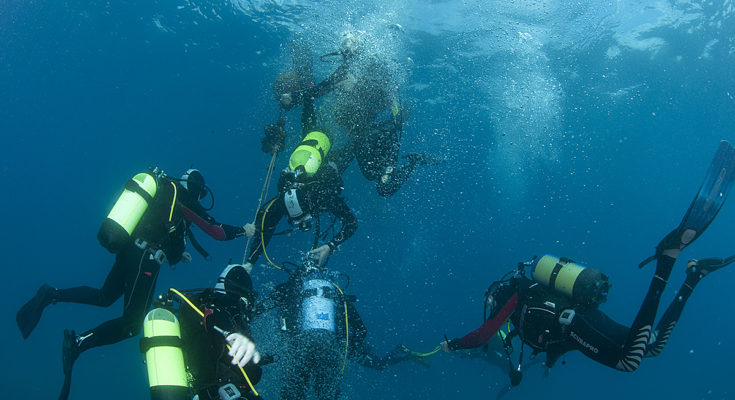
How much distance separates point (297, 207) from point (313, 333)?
2.04 metres

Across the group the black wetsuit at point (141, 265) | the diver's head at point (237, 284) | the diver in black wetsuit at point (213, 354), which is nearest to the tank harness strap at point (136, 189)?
the black wetsuit at point (141, 265)

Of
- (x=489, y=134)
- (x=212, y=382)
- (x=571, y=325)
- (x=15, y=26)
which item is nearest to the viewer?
(x=212, y=382)

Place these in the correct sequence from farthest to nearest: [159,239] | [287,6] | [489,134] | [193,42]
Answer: [489,134] < [193,42] < [287,6] < [159,239]

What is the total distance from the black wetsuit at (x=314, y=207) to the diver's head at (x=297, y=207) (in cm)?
2

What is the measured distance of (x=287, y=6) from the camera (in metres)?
14.6

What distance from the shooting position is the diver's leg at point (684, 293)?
436 centimetres

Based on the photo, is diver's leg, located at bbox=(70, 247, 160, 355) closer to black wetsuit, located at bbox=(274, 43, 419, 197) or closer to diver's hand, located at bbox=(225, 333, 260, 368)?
diver's hand, located at bbox=(225, 333, 260, 368)

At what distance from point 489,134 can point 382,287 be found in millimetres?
20192

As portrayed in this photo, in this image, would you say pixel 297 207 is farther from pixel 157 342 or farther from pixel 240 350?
pixel 157 342

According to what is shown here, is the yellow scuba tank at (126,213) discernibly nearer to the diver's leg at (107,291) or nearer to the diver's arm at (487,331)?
the diver's leg at (107,291)

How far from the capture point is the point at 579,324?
4.30m

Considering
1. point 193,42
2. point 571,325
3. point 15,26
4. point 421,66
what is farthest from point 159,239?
point 15,26

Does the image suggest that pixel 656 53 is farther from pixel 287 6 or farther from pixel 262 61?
pixel 262 61

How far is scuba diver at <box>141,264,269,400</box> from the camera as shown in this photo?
101 inches
